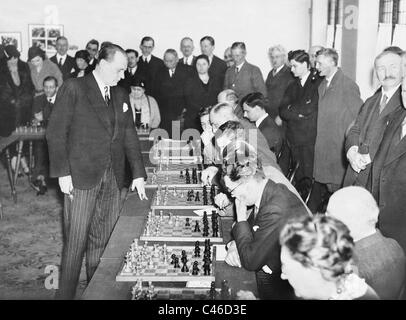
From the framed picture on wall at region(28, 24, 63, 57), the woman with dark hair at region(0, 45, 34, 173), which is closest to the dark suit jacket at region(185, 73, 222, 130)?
the woman with dark hair at region(0, 45, 34, 173)

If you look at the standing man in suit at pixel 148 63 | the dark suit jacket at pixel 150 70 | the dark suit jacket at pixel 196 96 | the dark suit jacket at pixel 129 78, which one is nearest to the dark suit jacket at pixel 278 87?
the dark suit jacket at pixel 196 96

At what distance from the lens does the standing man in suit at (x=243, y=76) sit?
291 inches

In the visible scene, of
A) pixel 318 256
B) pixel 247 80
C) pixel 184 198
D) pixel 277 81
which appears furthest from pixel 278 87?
pixel 318 256

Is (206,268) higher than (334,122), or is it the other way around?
(334,122)

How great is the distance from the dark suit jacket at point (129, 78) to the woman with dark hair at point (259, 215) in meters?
5.44

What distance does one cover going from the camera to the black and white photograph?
235 centimetres

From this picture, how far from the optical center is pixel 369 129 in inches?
155

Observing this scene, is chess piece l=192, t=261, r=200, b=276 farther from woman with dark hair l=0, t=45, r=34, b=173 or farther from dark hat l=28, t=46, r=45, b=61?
dark hat l=28, t=46, r=45, b=61

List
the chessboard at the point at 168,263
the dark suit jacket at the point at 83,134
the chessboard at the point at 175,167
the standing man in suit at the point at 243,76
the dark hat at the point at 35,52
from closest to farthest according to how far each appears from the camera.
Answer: the chessboard at the point at 168,263 < the dark suit jacket at the point at 83,134 < the chessboard at the point at 175,167 < the standing man in suit at the point at 243,76 < the dark hat at the point at 35,52

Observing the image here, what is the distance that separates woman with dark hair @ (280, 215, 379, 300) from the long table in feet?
2.04

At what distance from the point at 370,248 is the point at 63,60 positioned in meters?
7.59

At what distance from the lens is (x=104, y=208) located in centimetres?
386

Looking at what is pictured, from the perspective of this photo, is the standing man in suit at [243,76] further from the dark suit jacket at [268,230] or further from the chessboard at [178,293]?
the chessboard at [178,293]

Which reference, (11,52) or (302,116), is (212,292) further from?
(11,52)
